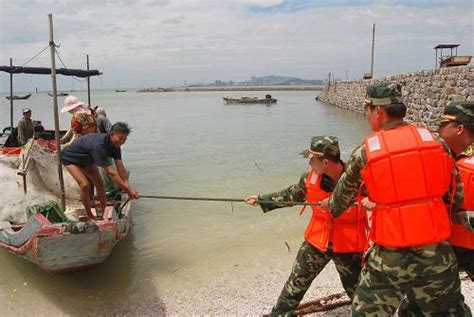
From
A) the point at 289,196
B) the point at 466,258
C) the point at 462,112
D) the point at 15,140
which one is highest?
the point at 462,112

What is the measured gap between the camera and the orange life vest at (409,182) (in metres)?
2.70

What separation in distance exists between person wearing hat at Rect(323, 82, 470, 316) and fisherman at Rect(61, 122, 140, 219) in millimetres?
3602

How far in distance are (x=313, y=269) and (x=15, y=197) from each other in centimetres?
608

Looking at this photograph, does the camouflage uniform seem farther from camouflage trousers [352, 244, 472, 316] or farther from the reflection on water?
the reflection on water

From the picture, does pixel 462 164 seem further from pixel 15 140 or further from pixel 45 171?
pixel 15 140

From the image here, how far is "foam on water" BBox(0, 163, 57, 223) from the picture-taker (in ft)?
24.7

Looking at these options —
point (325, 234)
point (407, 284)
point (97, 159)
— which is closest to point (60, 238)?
point (97, 159)

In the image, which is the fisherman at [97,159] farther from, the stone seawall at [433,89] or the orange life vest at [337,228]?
the stone seawall at [433,89]

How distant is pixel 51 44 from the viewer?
6941 mm

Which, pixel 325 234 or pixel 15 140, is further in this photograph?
pixel 15 140

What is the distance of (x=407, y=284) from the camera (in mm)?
2930

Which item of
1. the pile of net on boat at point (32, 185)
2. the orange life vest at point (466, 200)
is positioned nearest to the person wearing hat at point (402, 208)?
the orange life vest at point (466, 200)

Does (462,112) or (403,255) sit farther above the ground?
(462,112)

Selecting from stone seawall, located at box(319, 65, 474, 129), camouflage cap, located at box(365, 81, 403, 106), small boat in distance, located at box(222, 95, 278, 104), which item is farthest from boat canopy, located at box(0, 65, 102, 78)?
small boat in distance, located at box(222, 95, 278, 104)
